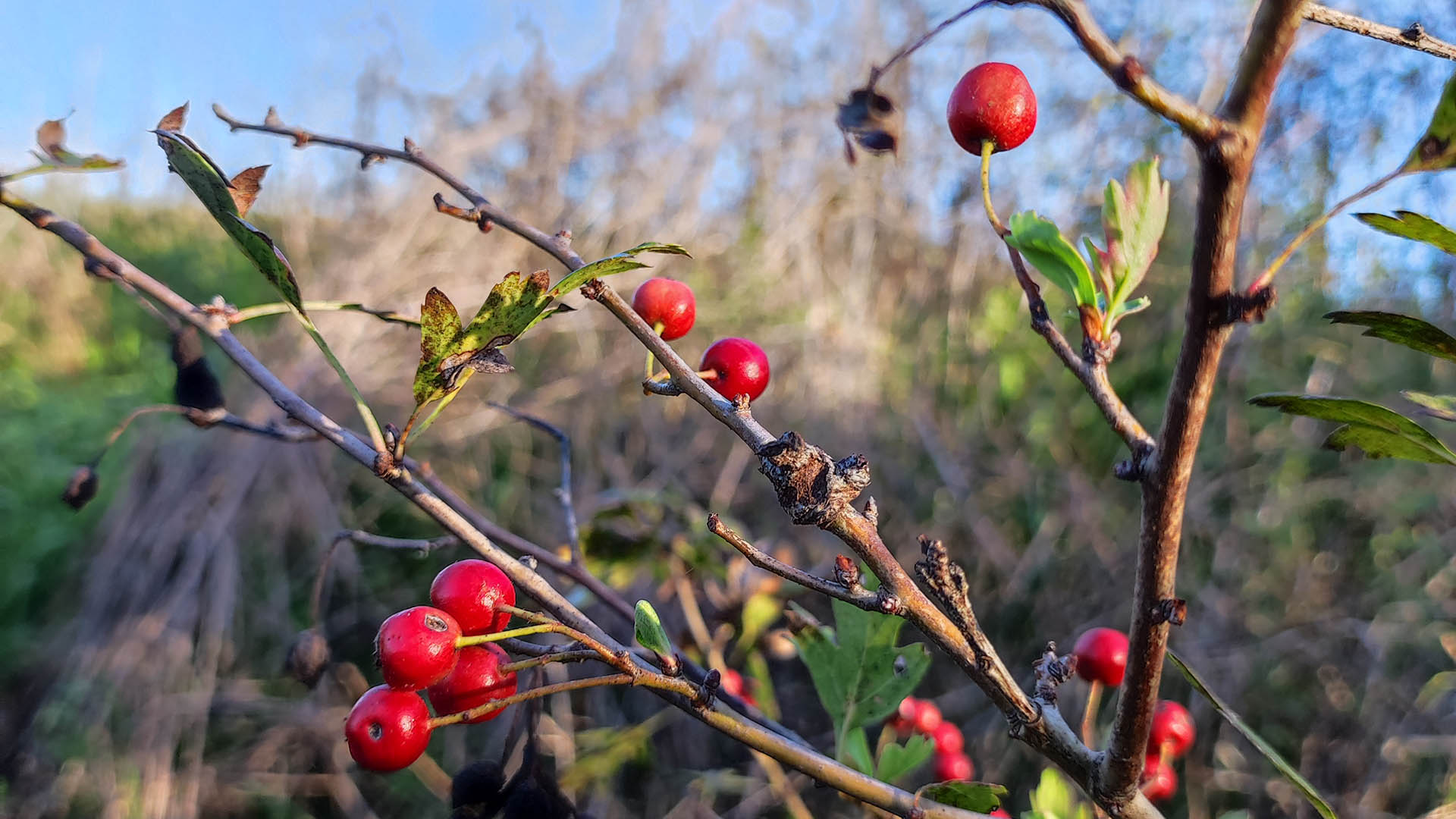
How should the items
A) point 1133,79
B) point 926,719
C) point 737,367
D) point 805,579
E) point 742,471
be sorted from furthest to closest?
1. point 742,471
2. point 926,719
3. point 737,367
4. point 805,579
5. point 1133,79

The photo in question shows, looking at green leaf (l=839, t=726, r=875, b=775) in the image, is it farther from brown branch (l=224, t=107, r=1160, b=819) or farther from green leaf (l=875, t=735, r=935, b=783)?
brown branch (l=224, t=107, r=1160, b=819)

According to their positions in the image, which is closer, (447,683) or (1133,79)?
(1133,79)

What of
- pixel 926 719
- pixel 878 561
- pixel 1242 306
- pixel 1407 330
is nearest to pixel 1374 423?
pixel 1407 330

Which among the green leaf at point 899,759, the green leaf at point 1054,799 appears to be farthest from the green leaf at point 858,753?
the green leaf at point 1054,799

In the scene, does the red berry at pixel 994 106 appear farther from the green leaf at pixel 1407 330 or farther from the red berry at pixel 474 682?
the red berry at pixel 474 682

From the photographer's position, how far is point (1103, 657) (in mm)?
672

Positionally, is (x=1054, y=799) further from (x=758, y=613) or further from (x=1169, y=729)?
(x=758, y=613)

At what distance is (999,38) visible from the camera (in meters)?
2.58

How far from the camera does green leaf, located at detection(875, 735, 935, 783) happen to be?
0.69 m

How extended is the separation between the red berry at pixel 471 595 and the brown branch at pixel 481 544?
11 millimetres

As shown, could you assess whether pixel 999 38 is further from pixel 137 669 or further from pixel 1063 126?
pixel 137 669

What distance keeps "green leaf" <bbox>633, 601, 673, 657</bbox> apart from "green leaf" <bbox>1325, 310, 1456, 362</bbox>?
0.36 m

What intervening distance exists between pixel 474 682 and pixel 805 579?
20 centimetres

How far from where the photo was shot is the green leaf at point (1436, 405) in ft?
1.49
